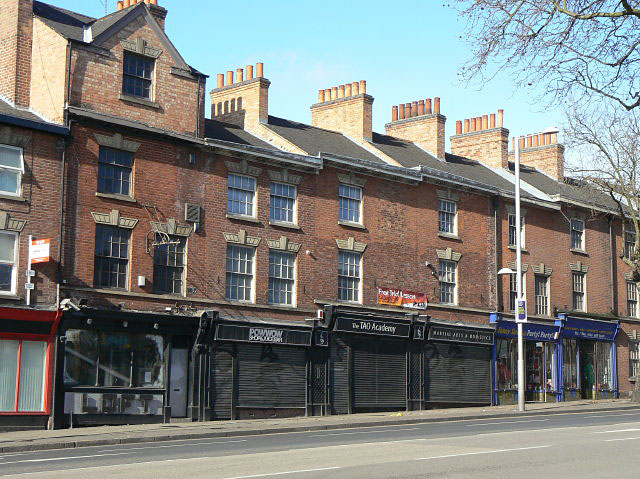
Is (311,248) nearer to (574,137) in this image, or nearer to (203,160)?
(203,160)

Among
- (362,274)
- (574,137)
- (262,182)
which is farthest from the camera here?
(574,137)

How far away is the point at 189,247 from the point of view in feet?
97.8

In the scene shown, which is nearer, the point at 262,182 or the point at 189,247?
the point at 189,247

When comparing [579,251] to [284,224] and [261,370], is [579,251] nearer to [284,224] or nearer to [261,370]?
[284,224]

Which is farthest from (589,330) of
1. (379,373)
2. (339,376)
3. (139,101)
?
(139,101)

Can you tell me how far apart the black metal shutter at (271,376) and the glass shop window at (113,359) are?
3093 millimetres

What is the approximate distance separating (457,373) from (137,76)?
17739 mm

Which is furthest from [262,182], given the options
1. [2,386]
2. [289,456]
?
[289,456]

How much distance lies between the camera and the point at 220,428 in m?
26.4

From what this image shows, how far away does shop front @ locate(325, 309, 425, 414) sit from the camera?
110 feet

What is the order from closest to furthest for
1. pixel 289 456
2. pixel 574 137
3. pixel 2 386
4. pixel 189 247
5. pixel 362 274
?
pixel 289 456 < pixel 2 386 < pixel 189 247 < pixel 362 274 < pixel 574 137

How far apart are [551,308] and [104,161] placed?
23.3 meters

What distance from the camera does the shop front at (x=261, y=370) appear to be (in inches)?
1189

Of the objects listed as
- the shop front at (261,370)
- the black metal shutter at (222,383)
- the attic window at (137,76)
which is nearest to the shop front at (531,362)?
the shop front at (261,370)
